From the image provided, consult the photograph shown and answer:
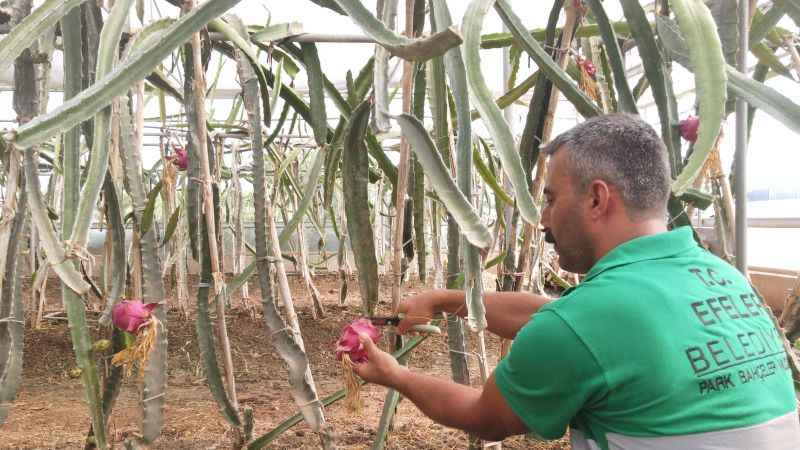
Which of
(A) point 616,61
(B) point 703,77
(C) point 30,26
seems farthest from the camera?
(A) point 616,61

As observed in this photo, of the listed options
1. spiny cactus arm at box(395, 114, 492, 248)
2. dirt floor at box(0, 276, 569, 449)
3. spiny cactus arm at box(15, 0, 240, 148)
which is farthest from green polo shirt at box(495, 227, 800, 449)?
dirt floor at box(0, 276, 569, 449)

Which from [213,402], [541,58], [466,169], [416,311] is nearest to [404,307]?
[416,311]

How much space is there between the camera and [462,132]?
755mm

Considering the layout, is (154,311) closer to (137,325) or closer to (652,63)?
(137,325)

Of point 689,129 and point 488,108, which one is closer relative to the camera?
point 488,108

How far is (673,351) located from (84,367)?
2.51 ft

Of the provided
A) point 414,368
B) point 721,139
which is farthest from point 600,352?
point 414,368

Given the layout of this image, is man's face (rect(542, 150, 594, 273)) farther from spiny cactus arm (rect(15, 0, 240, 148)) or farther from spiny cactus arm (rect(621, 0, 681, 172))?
spiny cactus arm (rect(15, 0, 240, 148))

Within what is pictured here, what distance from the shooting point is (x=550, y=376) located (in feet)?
2.21

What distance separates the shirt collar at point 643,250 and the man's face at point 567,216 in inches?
1.7

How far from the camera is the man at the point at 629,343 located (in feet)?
2.14

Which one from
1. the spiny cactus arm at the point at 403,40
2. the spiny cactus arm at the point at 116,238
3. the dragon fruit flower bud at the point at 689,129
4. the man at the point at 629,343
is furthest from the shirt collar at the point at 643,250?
the spiny cactus arm at the point at 116,238

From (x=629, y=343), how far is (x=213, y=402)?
1.44 meters

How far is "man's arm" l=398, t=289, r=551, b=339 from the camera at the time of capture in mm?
983
